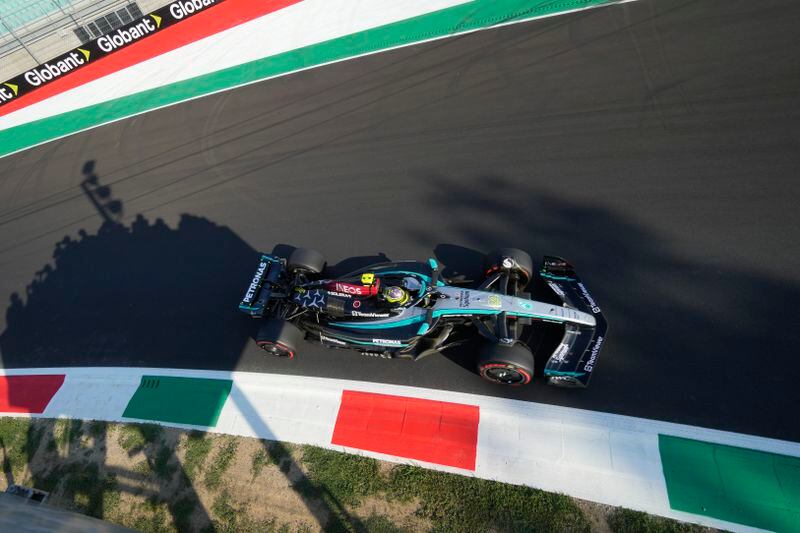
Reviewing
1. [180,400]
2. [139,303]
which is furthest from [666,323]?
[139,303]

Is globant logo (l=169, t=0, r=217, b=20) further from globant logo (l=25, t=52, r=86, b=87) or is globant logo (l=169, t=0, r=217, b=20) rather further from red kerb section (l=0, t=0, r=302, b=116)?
globant logo (l=25, t=52, r=86, b=87)

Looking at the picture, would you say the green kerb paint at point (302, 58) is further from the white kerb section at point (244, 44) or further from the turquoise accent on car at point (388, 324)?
the turquoise accent on car at point (388, 324)

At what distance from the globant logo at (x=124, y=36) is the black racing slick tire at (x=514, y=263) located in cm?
1735

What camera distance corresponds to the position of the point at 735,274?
6820 millimetres

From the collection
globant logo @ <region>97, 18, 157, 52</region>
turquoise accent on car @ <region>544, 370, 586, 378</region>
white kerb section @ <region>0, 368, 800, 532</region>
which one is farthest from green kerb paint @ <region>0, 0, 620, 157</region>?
turquoise accent on car @ <region>544, 370, 586, 378</region>

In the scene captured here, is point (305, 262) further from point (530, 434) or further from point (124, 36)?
point (124, 36)

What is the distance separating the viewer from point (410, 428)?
6.42 meters

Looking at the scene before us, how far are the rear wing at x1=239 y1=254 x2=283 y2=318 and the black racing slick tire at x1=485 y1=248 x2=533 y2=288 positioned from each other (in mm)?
3860

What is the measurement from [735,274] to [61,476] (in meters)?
12.0

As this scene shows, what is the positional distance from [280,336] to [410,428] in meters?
2.63

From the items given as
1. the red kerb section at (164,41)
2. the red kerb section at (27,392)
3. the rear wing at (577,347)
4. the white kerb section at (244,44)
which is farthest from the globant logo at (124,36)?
the rear wing at (577,347)

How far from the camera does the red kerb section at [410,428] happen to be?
6.12 meters

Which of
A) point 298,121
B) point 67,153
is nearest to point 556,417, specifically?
point 298,121

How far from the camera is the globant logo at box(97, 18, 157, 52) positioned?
15.9 meters
